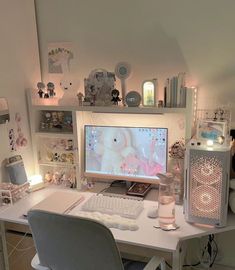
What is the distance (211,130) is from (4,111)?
1200 mm

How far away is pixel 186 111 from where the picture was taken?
1.68m

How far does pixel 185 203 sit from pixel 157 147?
0.39 metres

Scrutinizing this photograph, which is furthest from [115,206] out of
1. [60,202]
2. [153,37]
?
→ [153,37]

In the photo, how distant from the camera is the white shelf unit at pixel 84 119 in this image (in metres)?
1.80

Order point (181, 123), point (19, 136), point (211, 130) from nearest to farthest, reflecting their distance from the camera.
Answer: point (211, 130) → point (181, 123) → point (19, 136)

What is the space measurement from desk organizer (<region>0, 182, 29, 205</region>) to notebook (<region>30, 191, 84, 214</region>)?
17cm

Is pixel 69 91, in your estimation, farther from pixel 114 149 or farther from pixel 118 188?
pixel 118 188

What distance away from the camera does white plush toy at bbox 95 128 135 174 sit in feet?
6.19

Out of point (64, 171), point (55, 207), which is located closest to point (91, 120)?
point (64, 171)

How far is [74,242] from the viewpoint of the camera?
120cm

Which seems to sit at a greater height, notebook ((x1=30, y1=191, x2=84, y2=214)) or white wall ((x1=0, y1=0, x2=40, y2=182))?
white wall ((x1=0, y1=0, x2=40, y2=182))

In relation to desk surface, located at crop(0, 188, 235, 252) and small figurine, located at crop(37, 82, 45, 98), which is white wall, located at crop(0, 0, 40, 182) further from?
desk surface, located at crop(0, 188, 235, 252)

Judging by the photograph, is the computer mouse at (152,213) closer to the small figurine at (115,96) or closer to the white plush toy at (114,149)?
the white plush toy at (114,149)

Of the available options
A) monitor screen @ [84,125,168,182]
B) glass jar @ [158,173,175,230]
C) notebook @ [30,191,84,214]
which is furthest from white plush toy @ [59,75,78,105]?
glass jar @ [158,173,175,230]
